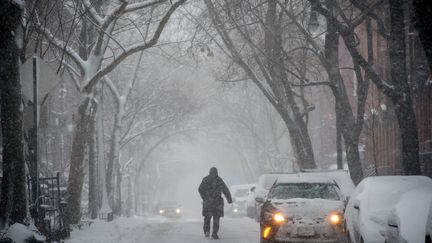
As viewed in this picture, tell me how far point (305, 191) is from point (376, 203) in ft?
9.47

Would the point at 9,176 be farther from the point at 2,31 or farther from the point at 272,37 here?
the point at 272,37

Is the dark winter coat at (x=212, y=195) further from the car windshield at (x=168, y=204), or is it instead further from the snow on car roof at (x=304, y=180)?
the car windshield at (x=168, y=204)

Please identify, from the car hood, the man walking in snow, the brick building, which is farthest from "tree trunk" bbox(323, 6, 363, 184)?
the car hood

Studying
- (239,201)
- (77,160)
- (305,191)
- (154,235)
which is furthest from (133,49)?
(239,201)

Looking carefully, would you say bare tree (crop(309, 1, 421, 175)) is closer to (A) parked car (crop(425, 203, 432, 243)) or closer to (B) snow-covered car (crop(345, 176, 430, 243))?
(B) snow-covered car (crop(345, 176, 430, 243))

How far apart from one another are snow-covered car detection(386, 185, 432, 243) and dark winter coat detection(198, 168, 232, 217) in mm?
8222

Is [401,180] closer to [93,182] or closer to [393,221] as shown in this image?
[393,221]

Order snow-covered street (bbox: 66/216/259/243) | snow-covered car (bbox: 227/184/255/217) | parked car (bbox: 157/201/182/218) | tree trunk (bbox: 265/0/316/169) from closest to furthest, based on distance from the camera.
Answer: snow-covered street (bbox: 66/216/259/243) < tree trunk (bbox: 265/0/316/169) < snow-covered car (bbox: 227/184/255/217) < parked car (bbox: 157/201/182/218)

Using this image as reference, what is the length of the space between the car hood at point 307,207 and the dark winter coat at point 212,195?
442 cm

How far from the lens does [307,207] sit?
37.1 ft

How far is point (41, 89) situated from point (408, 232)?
7.09m

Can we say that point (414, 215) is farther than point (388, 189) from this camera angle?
No

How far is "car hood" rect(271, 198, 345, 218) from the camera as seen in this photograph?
36.8 feet

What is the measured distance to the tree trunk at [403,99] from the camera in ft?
45.3
